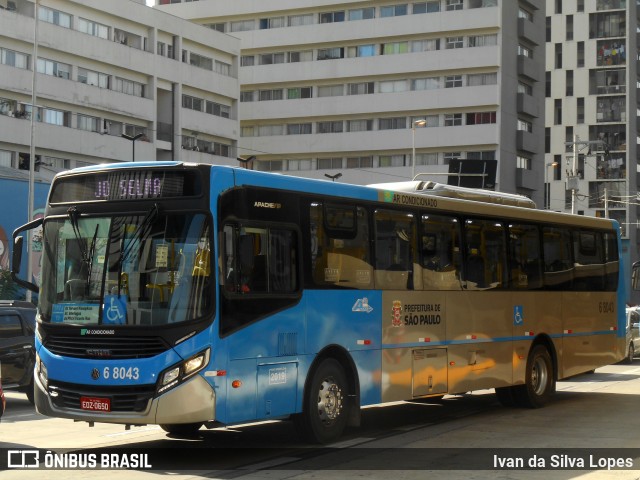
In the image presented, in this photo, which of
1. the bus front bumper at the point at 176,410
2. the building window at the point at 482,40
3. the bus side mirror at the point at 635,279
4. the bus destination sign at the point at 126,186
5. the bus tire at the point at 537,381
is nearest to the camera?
the bus front bumper at the point at 176,410

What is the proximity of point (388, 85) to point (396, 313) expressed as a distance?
72767 millimetres

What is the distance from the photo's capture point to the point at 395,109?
3376 inches

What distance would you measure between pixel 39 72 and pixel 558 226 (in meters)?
52.8

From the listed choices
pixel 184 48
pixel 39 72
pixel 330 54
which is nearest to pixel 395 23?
pixel 330 54

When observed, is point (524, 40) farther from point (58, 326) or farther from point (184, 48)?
point (58, 326)

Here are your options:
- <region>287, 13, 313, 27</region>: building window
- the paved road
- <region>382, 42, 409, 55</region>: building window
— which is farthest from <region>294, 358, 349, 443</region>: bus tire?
<region>287, 13, 313, 27</region>: building window

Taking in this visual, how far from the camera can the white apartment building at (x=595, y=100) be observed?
104 metres

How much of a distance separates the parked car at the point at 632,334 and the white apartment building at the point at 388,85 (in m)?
46.4

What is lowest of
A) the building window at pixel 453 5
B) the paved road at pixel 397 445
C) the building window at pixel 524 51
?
the paved road at pixel 397 445

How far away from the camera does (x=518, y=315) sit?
1800cm

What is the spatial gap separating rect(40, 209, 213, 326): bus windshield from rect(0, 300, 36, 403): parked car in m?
7.47

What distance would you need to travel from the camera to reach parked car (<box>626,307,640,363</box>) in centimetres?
3338

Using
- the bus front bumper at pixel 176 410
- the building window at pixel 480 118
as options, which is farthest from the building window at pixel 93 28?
the bus front bumper at pixel 176 410

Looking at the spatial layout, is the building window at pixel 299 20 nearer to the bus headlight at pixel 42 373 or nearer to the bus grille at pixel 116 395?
the bus headlight at pixel 42 373
